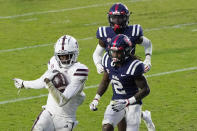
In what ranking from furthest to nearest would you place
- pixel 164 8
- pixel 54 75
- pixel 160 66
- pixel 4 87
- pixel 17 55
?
pixel 164 8
pixel 17 55
pixel 160 66
pixel 4 87
pixel 54 75

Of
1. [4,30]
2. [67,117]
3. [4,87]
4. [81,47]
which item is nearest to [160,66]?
[81,47]

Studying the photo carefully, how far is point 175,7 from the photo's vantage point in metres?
21.0

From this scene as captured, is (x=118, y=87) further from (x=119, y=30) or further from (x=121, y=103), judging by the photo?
(x=119, y=30)

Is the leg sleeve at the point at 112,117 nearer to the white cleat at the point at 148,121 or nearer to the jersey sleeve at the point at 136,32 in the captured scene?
the white cleat at the point at 148,121

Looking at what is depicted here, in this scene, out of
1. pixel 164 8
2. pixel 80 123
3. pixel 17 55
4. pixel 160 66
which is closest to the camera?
pixel 80 123

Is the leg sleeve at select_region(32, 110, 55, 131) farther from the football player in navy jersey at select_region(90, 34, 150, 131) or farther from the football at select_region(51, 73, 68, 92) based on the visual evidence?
the football player in navy jersey at select_region(90, 34, 150, 131)

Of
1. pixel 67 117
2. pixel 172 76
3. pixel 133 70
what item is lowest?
pixel 172 76

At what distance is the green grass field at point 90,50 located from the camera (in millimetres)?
12148

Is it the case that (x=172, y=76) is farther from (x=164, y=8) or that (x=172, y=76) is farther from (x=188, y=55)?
(x=164, y=8)

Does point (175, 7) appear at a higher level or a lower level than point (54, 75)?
lower

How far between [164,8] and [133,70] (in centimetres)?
1210

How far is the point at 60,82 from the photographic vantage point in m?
8.99

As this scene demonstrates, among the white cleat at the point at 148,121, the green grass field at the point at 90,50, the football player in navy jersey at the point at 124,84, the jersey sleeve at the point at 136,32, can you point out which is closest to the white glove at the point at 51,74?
the football player in navy jersey at the point at 124,84

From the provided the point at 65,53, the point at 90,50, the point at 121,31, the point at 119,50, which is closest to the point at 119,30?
the point at 121,31
